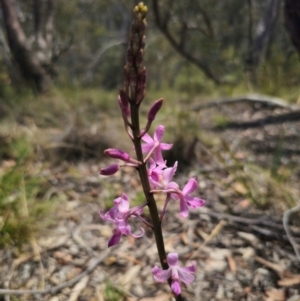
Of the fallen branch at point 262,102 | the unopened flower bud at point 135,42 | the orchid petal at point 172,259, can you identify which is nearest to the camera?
the unopened flower bud at point 135,42

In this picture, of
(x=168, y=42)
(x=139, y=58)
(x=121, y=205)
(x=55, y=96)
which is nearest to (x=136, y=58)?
(x=139, y=58)

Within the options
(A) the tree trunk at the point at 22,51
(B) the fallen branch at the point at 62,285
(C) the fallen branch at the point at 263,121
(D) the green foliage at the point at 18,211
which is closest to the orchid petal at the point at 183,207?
(B) the fallen branch at the point at 62,285

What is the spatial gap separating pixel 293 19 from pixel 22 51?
6.54 metres

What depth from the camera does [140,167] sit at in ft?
3.37

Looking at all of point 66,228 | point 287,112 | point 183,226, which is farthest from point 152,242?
point 287,112

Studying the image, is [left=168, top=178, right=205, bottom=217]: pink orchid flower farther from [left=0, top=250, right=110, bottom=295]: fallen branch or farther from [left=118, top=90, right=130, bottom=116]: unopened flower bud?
[left=0, top=250, right=110, bottom=295]: fallen branch

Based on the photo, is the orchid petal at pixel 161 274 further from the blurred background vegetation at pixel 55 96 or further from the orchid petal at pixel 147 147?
the blurred background vegetation at pixel 55 96

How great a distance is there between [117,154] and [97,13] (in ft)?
95.1

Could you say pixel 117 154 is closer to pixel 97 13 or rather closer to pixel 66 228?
pixel 66 228

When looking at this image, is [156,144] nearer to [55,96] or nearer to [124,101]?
[124,101]

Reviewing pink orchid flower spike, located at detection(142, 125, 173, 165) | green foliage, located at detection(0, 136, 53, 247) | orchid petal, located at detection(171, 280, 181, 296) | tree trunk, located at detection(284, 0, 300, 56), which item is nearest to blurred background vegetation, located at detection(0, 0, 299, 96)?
A: tree trunk, located at detection(284, 0, 300, 56)

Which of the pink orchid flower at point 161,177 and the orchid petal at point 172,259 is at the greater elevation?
the pink orchid flower at point 161,177

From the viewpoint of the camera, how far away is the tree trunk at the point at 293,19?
3354 millimetres

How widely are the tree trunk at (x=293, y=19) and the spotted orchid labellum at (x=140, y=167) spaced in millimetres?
2869
